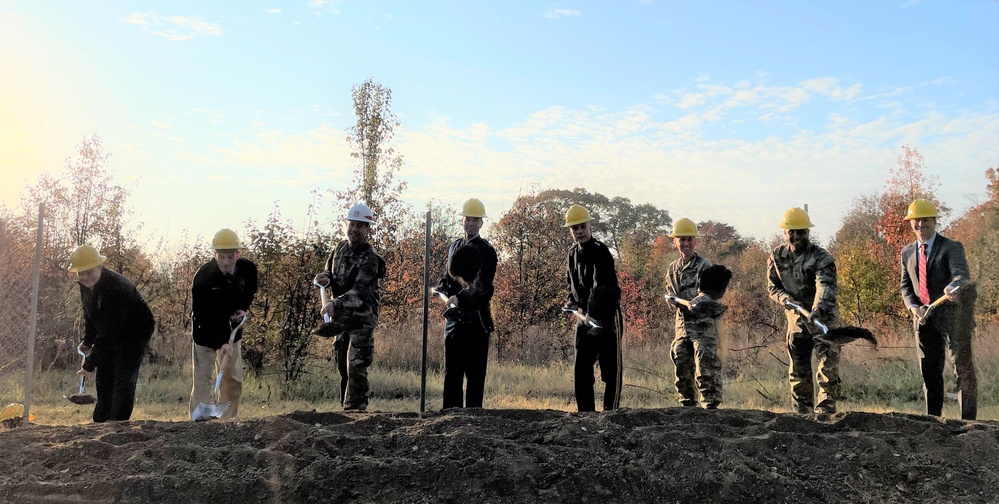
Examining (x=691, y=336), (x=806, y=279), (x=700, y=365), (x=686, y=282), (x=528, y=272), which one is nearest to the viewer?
(x=806, y=279)

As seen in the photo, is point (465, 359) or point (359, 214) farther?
point (359, 214)

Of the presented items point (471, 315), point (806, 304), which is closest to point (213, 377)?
point (471, 315)

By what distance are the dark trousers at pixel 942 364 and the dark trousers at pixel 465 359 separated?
13.0ft

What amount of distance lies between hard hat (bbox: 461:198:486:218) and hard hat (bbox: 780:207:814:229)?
278 cm

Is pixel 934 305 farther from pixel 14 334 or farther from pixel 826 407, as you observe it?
pixel 14 334

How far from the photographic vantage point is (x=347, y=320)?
Result: 20.2 ft

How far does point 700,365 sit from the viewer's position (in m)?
6.71

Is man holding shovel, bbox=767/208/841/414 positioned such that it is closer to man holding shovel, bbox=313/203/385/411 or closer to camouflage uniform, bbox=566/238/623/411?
camouflage uniform, bbox=566/238/623/411

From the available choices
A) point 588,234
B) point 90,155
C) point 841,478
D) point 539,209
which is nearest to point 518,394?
point 588,234

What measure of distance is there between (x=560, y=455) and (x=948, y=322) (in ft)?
13.7

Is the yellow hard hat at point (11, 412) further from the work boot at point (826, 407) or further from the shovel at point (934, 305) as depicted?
the shovel at point (934, 305)

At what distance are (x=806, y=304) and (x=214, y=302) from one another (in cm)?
531

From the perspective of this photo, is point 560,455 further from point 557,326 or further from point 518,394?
point 557,326

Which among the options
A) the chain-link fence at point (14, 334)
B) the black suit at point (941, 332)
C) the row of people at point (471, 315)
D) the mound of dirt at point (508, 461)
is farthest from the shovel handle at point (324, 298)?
the chain-link fence at point (14, 334)
